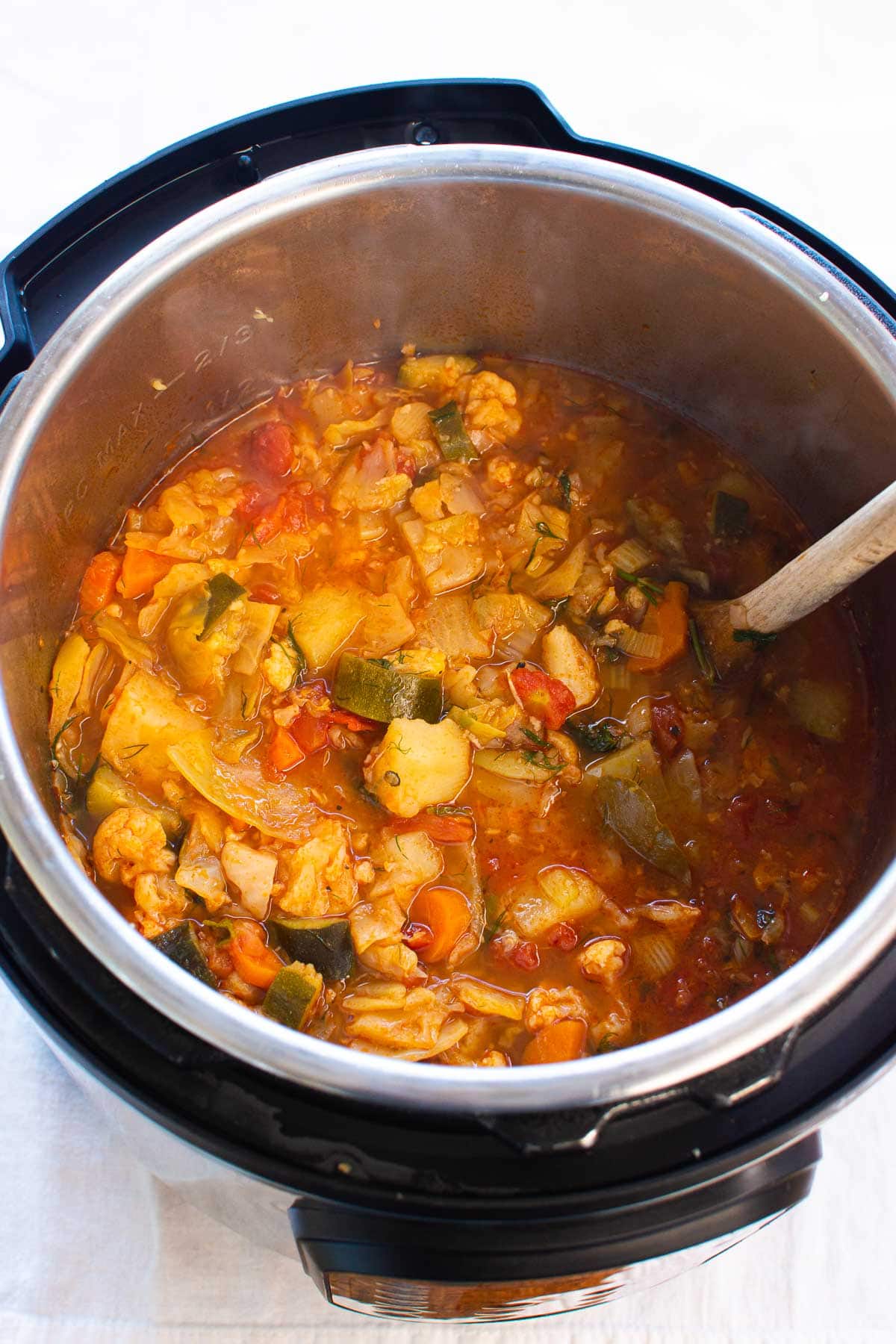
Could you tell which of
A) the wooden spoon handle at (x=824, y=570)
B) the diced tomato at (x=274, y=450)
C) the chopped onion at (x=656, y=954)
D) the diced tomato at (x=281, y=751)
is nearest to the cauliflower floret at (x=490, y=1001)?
the chopped onion at (x=656, y=954)

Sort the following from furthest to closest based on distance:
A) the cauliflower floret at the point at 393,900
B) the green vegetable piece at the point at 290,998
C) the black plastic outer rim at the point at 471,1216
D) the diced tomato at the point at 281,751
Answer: the diced tomato at the point at 281,751 → the cauliflower floret at the point at 393,900 → the green vegetable piece at the point at 290,998 → the black plastic outer rim at the point at 471,1216

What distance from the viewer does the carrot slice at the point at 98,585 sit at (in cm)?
264

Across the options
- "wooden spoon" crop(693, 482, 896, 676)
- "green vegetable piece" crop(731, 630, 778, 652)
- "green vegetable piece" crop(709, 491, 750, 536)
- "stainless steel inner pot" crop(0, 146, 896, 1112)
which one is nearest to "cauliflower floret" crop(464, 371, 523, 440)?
"stainless steel inner pot" crop(0, 146, 896, 1112)

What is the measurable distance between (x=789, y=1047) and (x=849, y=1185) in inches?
45.4

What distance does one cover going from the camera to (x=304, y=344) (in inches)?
112

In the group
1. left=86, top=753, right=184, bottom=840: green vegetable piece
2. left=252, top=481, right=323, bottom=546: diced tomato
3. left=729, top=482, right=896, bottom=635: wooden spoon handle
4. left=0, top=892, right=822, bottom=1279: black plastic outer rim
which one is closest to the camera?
left=0, top=892, right=822, bottom=1279: black plastic outer rim

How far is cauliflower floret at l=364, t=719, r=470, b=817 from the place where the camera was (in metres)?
2.39

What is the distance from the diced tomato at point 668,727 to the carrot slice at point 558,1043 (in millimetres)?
647

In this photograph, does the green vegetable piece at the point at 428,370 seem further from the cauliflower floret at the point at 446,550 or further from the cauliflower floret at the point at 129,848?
the cauliflower floret at the point at 129,848

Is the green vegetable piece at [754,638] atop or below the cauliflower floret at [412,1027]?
atop

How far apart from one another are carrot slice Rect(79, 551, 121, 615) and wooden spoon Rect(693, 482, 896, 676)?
1.39 m

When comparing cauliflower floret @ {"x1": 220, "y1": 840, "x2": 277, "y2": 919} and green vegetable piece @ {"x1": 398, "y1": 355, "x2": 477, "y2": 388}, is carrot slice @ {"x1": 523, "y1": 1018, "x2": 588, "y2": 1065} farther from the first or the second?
green vegetable piece @ {"x1": 398, "y1": 355, "x2": 477, "y2": 388}

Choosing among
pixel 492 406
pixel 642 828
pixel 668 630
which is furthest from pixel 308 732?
pixel 492 406

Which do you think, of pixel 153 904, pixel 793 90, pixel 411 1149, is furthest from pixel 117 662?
pixel 793 90
